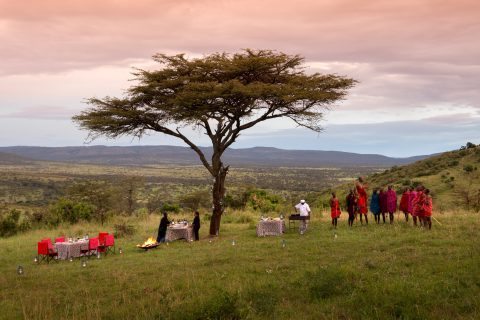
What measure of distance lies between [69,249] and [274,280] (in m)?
10.6

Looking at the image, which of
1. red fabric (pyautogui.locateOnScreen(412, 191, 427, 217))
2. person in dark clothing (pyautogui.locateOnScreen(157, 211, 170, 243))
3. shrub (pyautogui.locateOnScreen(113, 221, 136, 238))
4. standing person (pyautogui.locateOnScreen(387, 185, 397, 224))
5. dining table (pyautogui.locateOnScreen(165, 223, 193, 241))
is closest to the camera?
red fabric (pyautogui.locateOnScreen(412, 191, 427, 217))

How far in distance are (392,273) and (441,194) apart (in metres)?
40.0

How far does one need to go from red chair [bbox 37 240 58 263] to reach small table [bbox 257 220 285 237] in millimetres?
8935

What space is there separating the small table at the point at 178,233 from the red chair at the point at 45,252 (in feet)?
17.8

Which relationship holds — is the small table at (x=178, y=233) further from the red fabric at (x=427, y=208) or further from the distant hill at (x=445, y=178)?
the distant hill at (x=445, y=178)

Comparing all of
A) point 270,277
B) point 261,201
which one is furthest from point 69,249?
point 261,201

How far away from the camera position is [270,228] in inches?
892

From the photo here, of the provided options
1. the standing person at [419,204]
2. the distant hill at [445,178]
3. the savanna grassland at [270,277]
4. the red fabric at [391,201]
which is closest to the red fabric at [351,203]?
the savanna grassland at [270,277]

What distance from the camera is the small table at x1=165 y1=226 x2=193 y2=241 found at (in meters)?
23.0

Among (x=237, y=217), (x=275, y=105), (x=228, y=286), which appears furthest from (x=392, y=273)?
(x=237, y=217)

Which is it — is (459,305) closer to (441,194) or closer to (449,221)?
(449,221)

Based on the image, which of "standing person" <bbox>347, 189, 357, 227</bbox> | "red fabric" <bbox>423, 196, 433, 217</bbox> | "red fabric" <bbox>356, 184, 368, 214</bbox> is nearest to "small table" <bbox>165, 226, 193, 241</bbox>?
"standing person" <bbox>347, 189, 357, 227</bbox>

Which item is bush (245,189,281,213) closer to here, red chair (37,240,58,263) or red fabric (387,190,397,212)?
red fabric (387,190,397,212)

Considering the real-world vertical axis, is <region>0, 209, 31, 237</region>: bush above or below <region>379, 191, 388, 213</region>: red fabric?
below
